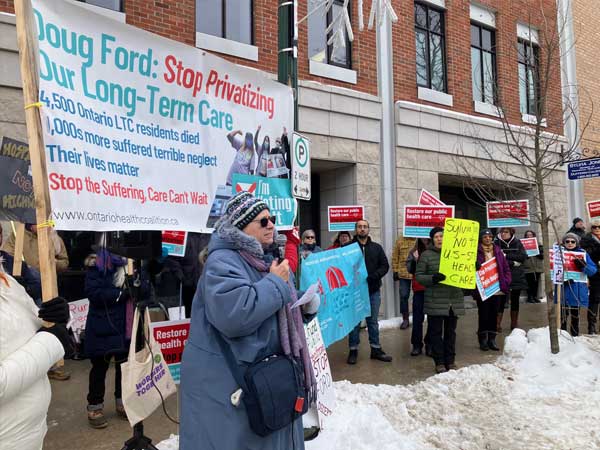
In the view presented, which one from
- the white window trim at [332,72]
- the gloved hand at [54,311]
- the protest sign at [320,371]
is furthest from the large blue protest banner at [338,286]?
the white window trim at [332,72]

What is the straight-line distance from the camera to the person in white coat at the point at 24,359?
6.40 ft

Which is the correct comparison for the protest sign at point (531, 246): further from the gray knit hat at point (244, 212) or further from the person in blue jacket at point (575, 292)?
the gray knit hat at point (244, 212)

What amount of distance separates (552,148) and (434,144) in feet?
15.2

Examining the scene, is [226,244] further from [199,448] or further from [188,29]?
[188,29]

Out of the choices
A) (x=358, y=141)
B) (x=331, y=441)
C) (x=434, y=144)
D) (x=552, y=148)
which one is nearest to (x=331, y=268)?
(x=331, y=441)

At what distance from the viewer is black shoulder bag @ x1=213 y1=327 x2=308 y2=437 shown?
2279mm

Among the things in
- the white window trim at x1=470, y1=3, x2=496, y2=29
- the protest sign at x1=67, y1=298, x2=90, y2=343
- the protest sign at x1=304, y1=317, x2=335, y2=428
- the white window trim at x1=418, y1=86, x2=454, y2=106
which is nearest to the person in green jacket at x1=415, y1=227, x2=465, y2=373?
the protest sign at x1=304, y1=317, x2=335, y2=428

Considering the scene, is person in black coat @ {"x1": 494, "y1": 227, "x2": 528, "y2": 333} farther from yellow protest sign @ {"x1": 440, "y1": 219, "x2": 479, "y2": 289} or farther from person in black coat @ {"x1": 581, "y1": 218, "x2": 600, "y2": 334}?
yellow protest sign @ {"x1": 440, "y1": 219, "x2": 479, "y2": 289}

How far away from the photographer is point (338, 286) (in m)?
6.21

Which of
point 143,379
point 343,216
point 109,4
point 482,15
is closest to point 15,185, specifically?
point 143,379

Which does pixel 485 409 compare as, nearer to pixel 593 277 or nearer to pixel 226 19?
pixel 593 277

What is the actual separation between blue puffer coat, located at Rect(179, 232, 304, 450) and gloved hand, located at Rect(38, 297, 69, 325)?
0.61m

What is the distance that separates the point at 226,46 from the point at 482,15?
7695 mm

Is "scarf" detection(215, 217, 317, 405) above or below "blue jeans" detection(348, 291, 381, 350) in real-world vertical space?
above
